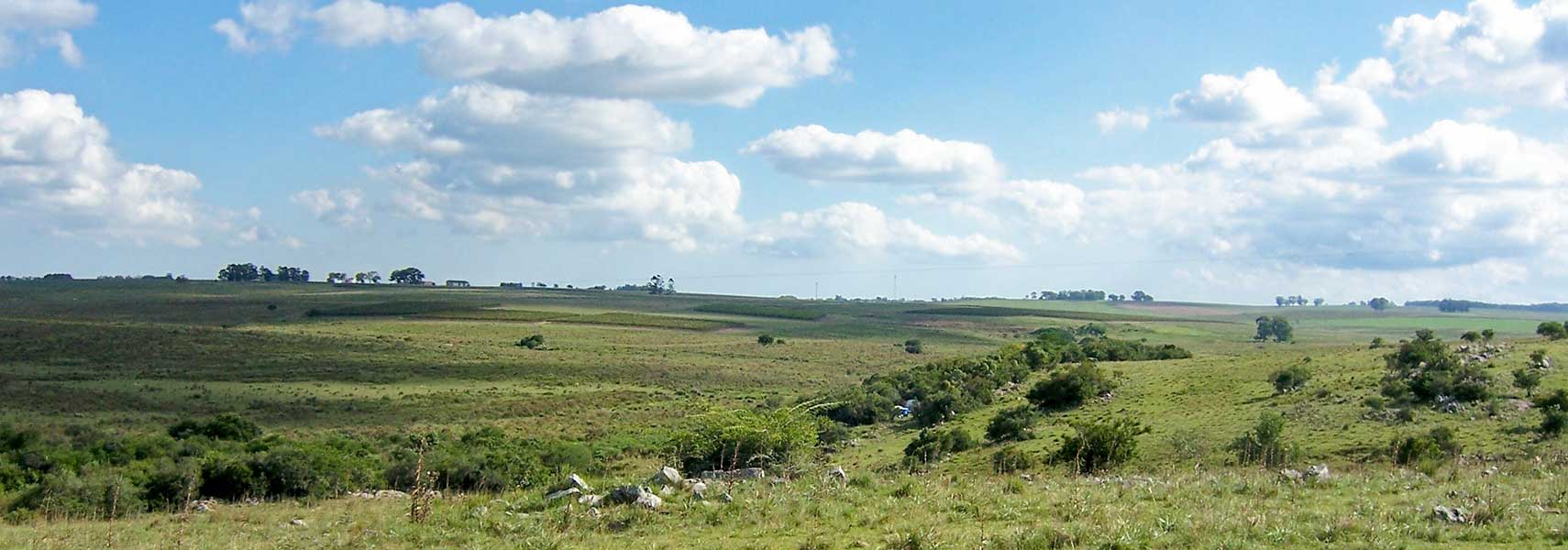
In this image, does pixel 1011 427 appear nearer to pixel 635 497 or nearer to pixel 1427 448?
pixel 1427 448

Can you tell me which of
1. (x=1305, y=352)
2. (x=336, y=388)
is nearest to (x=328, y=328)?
(x=336, y=388)

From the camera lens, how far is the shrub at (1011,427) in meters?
39.0

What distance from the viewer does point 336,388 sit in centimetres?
6556

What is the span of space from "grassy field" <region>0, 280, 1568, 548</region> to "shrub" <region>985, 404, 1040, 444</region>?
83 cm

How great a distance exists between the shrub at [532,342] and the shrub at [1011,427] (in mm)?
67501

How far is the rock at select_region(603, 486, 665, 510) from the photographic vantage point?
15070 millimetres

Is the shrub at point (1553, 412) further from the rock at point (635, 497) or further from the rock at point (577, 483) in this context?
the rock at point (577, 483)

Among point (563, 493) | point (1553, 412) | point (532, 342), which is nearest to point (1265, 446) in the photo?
point (1553, 412)

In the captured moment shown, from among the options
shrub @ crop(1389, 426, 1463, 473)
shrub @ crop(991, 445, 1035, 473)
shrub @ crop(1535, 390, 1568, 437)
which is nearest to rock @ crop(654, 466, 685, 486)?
shrub @ crop(991, 445, 1035, 473)

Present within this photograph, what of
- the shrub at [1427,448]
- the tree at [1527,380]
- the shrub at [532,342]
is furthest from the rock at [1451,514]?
the shrub at [532,342]

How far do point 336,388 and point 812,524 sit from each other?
196 ft

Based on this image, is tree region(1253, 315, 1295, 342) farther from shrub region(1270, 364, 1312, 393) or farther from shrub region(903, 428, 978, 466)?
shrub region(903, 428, 978, 466)

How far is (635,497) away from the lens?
Result: 50.8ft

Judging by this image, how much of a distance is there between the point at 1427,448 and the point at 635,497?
2029 centimetres
